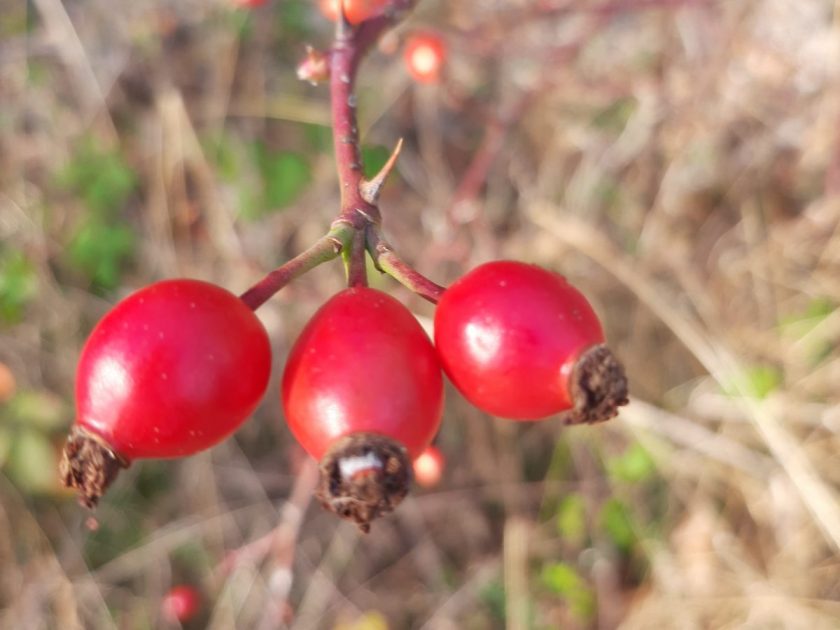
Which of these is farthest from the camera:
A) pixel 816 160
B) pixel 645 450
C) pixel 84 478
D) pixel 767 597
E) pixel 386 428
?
pixel 816 160

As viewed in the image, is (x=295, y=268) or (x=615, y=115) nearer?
(x=295, y=268)

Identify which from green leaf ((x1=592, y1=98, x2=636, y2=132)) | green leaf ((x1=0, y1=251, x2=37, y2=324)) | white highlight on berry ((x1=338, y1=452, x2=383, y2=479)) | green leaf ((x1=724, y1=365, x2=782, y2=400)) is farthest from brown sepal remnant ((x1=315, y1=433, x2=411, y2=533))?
green leaf ((x1=592, y1=98, x2=636, y2=132))

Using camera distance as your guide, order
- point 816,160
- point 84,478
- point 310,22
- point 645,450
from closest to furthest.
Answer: point 84,478 → point 645,450 → point 816,160 → point 310,22

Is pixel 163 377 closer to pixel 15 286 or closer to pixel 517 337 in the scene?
pixel 517 337

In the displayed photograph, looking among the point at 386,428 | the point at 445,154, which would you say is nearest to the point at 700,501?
the point at 445,154

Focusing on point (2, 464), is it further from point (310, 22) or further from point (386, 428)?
point (386, 428)

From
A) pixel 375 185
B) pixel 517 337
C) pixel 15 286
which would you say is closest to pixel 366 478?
pixel 517 337

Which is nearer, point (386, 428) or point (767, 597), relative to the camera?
point (386, 428)
